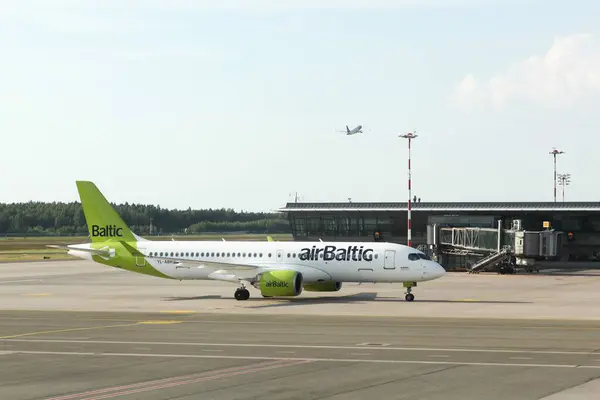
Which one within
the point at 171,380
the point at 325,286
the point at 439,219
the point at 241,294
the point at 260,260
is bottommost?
the point at 171,380

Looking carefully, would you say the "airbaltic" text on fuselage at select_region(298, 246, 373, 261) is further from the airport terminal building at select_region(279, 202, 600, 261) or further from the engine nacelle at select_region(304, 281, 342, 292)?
the airport terminal building at select_region(279, 202, 600, 261)

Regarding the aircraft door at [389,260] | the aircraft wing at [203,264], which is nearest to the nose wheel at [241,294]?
the aircraft wing at [203,264]

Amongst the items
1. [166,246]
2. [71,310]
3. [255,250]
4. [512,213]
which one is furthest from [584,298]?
[512,213]

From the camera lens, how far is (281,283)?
62.9m

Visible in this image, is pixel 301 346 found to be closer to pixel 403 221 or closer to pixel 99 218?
pixel 99 218

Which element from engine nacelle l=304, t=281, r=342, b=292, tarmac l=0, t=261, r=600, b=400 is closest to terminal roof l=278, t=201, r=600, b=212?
tarmac l=0, t=261, r=600, b=400

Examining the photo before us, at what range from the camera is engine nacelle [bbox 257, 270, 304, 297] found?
62.8 m

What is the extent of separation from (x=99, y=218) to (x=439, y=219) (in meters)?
53.8

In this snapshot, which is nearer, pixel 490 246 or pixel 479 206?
pixel 490 246

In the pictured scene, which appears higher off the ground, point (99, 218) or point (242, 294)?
point (99, 218)

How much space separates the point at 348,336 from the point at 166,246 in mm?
29410

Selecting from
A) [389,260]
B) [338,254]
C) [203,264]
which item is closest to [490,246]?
[389,260]

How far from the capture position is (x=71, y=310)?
58125mm

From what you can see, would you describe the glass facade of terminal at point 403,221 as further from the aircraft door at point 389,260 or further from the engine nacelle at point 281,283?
the engine nacelle at point 281,283
